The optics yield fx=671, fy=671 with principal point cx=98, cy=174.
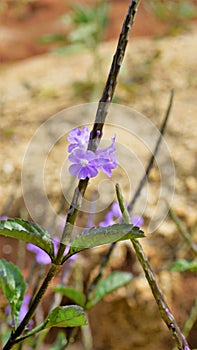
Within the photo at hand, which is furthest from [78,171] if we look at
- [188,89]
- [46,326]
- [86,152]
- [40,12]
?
[40,12]

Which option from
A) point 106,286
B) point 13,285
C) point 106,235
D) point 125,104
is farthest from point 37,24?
point 106,235

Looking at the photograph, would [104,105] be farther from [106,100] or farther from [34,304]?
[34,304]

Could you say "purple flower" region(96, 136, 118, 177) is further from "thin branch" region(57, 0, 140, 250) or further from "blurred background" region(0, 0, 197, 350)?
"blurred background" region(0, 0, 197, 350)

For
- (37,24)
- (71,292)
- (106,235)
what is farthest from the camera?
(37,24)

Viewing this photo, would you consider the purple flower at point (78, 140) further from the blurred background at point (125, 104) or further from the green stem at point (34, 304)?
the blurred background at point (125, 104)

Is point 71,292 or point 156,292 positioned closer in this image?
point 156,292

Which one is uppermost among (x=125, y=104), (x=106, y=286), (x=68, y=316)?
(x=125, y=104)

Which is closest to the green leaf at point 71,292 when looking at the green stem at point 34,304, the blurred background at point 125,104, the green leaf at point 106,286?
the green leaf at point 106,286

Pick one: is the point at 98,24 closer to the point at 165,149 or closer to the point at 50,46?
the point at 165,149
